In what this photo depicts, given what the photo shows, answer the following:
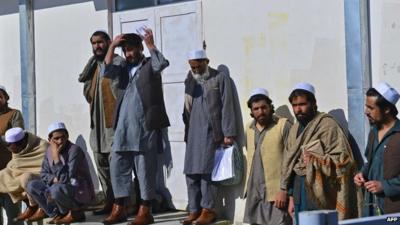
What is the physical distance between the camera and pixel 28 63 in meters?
9.35

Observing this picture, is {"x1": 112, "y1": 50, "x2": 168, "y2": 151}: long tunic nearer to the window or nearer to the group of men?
the group of men

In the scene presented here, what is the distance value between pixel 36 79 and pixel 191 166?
294cm

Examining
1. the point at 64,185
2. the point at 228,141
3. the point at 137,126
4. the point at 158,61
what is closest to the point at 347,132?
the point at 228,141

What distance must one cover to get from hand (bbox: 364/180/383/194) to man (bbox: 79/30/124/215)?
10.6 feet

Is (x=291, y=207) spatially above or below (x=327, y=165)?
below

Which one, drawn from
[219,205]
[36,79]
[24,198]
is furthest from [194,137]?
[36,79]

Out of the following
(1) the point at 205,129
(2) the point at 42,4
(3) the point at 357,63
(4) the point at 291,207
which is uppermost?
(2) the point at 42,4

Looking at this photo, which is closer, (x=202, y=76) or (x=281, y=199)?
(x=281, y=199)

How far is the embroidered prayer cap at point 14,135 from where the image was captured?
327 inches

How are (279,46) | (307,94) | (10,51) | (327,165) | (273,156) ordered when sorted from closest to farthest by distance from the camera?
1. (327,165)
2. (307,94)
3. (273,156)
4. (279,46)
5. (10,51)

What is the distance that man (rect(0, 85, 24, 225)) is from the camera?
8.80 meters

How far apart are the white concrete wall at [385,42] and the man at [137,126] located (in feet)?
6.82

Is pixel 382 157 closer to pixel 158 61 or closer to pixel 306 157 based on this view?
pixel 306 157

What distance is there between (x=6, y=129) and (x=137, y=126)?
2125mm
